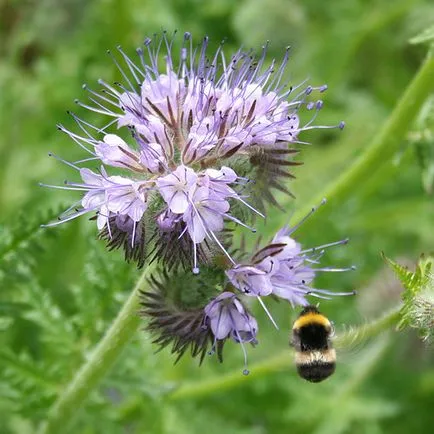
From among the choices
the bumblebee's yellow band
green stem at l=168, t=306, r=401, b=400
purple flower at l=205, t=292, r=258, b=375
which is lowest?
purple flower at l=205, t=292, r=258, b=375

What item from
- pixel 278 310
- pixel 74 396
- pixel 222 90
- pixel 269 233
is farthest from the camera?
pixel 278 310

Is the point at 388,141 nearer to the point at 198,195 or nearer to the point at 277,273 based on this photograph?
the point at 277,273

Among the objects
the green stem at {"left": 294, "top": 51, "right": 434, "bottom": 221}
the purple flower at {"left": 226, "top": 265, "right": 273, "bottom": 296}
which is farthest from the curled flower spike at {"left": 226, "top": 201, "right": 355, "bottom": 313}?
the green stem at {"left": 294, "top": 51, "right": 434, "bottom": 221}

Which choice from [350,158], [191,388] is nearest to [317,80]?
[350,158]

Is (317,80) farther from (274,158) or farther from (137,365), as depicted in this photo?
(274,158)

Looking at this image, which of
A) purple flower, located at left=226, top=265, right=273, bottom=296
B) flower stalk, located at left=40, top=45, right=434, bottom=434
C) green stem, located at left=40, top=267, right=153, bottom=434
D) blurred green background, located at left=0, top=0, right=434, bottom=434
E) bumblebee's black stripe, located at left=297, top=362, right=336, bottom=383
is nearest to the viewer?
purple flower, located at left=226, top=265, right=273, bottom=296

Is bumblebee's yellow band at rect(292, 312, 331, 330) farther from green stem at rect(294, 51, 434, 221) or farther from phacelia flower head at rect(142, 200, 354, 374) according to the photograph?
green stem at rect(294, 51, 434, 221)

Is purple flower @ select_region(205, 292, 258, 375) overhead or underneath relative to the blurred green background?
underneath
